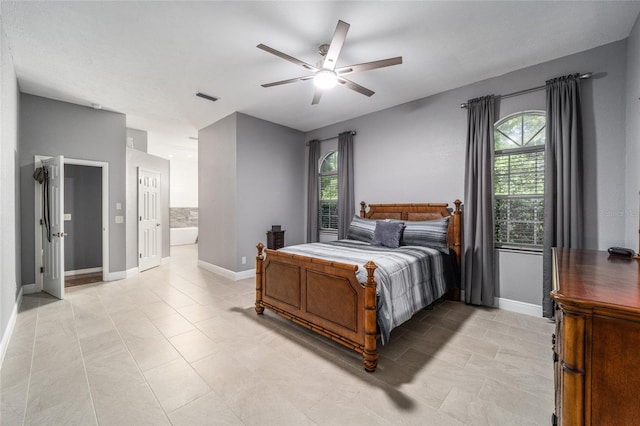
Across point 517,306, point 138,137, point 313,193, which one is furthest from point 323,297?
point 138,137

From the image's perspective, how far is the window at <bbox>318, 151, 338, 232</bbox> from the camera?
573cm

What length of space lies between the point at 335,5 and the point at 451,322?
3485mm

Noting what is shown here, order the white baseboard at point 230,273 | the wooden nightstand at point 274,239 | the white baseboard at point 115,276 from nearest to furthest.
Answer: the white baseboard at point 115,276
the white baseboard at point 230,273
the wooden nightstand at point 274,239

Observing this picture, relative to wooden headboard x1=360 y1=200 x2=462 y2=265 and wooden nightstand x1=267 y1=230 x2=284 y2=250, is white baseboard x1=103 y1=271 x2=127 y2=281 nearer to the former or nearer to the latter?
wooden nightstand x1=267 y1=230 x2=284 y2=250

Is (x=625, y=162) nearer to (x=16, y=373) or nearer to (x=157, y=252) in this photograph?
(x=16, y=373)

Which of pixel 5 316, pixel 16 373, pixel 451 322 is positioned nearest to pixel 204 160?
pixel 5 316

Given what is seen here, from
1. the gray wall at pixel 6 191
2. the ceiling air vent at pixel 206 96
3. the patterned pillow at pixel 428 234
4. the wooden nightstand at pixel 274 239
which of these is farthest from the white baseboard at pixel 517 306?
the gray wall at pixel 6 191

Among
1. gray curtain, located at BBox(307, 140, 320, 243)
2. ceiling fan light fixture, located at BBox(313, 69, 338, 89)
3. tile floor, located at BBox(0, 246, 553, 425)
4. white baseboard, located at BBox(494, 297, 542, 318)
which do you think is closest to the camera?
tile floor, located at BBox(0, 246, 553, 425)

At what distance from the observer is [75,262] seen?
5.31 meters

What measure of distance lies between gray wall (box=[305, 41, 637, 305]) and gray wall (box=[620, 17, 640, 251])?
117mm

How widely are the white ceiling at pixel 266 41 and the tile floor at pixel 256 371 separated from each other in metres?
3.06

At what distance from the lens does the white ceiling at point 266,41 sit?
238cm

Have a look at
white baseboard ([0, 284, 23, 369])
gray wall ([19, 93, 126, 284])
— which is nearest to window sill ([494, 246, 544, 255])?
white baseboard ([0, 284, 23, 369])

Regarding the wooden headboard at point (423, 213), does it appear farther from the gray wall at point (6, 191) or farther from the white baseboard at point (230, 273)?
the gray wall at point (6, 191)
